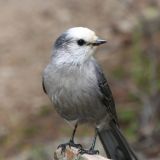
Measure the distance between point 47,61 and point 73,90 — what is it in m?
6.01

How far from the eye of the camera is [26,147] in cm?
1274

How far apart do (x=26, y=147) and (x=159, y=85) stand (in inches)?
77.6

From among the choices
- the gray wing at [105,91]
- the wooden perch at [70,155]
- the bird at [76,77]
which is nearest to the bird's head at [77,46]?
the bird at [76,77]

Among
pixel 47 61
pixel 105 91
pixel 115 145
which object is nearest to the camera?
pixel 105 91

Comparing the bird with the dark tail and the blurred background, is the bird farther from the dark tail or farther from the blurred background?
the blurred background

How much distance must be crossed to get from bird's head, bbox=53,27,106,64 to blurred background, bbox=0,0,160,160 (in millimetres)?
2677

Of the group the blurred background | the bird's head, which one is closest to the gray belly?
the bird's head

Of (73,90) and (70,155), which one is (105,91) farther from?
(70,155)

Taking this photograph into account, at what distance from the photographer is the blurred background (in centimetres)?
1239

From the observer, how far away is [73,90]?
28.3ft

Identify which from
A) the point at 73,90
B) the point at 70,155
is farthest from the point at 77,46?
the point at 70,155

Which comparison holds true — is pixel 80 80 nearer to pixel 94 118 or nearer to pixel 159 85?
pixel 94 118

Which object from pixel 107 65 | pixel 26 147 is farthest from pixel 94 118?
pixel 107 65

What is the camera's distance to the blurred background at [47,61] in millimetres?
12391
